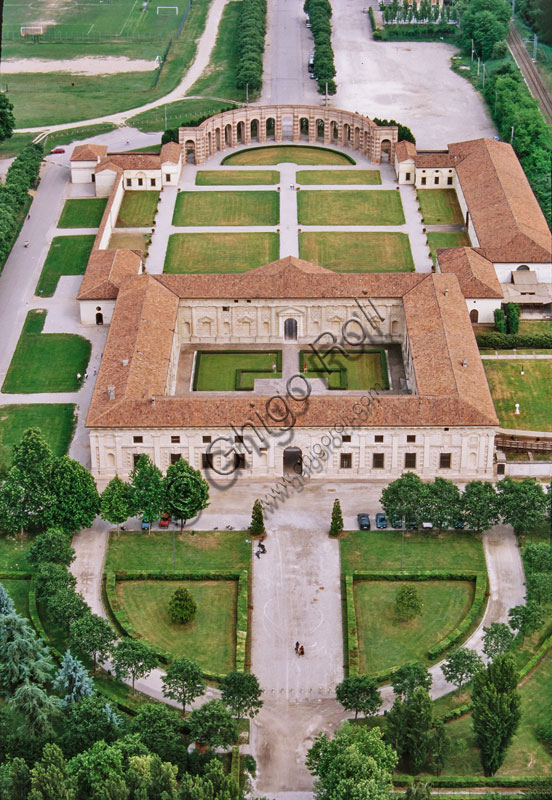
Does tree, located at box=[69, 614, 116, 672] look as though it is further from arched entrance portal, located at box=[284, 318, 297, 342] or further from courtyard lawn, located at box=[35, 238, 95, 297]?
courtyard lawn, located at box=[35, 238, 95, 297]

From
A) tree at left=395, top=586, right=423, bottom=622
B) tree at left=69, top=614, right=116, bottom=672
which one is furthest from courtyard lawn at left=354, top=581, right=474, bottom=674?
tree at left=69, top=614, right=116, bottom=672

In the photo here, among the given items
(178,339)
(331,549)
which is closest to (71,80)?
(178,339)

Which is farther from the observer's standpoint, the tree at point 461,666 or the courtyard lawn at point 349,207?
the courtyard lawn at point 349,207

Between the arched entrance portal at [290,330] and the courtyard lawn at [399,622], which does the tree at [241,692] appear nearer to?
the courtyard lawn at [399,622]

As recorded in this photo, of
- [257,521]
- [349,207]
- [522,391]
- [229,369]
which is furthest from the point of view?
[349,207]

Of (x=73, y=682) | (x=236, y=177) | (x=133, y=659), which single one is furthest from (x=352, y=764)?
(x=236, y=177)

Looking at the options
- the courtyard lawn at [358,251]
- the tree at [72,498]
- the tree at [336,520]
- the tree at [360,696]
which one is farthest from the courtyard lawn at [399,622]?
the courtyard lawn at [358,251]

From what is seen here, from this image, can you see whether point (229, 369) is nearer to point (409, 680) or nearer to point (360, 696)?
point (409, 680)
